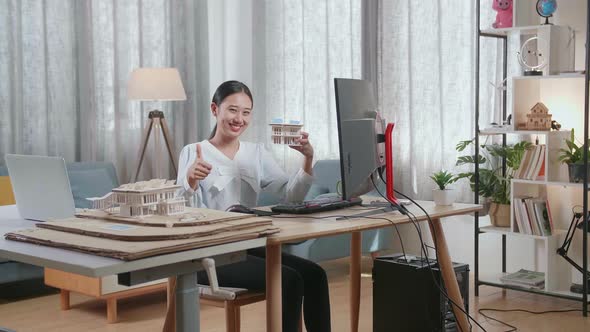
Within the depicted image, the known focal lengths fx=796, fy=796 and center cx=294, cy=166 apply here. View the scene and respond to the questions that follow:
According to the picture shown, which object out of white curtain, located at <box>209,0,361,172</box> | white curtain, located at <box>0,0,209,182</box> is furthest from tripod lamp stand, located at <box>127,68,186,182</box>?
white curtain, located at <box>209,0,361,172</box>

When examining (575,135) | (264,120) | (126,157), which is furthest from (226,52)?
(575,135)

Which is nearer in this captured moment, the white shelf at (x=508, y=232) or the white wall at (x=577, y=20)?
the white shelf at (x=508, y=232)

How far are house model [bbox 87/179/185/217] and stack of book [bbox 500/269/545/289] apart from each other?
8.33 feet

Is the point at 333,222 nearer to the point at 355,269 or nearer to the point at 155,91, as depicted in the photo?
the point at 355,269

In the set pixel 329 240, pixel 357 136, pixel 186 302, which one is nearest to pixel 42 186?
pixel 186 302

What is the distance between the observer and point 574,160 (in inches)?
158

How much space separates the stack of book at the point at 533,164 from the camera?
13.7ft

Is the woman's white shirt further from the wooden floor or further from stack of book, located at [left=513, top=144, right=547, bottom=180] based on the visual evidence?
stack of book, located at [left=513, top=144, right=547, bottom=180]

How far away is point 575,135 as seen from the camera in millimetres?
4391

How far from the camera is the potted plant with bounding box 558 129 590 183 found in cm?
397

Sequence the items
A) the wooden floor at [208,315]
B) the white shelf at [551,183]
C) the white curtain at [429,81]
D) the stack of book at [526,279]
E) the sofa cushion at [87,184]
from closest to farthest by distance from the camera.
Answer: the wooden floor at [208,315]
the white shelf at [551,183]
the stack of book at [526,279]
the sofa cushion at [87,184]
the white curtain at [429,81]

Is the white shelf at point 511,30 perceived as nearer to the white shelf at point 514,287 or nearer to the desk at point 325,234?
the white shelf at point 514,287

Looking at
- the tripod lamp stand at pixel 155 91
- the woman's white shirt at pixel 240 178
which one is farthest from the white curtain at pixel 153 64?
the woman's white shirt at pixel 240 178

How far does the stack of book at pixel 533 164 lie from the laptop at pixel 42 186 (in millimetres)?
2569
